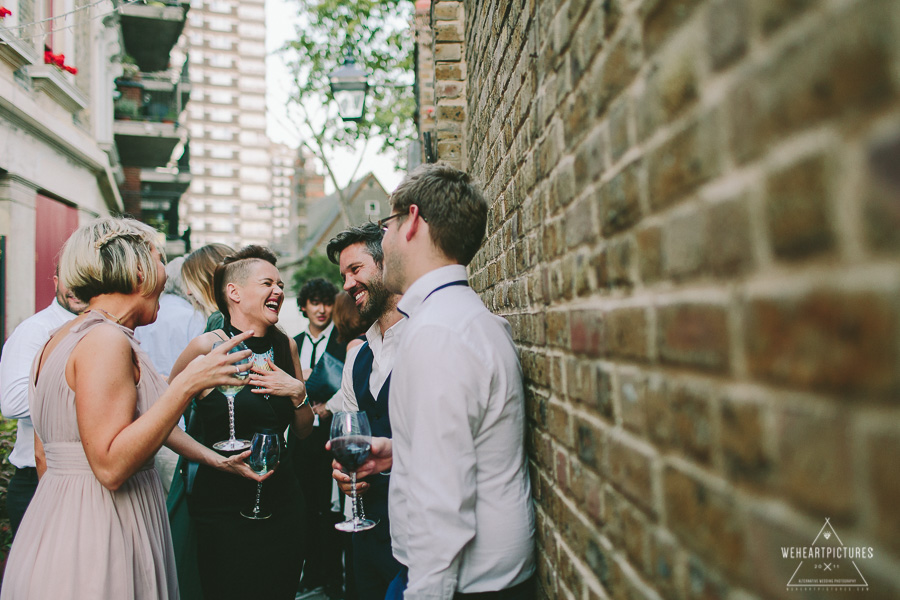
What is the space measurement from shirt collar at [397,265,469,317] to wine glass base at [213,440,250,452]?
145cm

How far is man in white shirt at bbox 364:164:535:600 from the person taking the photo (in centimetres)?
151

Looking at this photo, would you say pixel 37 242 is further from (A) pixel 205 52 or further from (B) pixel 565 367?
(A) pixel 205 52

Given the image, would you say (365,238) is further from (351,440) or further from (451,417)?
(451,417)

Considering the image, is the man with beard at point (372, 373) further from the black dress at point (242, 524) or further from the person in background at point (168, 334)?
the person in background at point (168, 334)

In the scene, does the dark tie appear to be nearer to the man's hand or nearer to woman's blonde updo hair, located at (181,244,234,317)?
woman's blonde updo hair, located at (181,244,234,317)

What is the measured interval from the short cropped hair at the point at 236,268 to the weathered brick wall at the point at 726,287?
2395mm

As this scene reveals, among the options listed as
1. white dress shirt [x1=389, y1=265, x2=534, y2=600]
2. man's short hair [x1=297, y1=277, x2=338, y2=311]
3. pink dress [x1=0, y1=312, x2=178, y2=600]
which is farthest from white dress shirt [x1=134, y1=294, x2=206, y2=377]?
white dress shirt [x1=389, y1=265, x2=534, y2=600]

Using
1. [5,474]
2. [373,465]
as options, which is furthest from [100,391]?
[5,474]

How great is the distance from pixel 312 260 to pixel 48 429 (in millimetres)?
37488

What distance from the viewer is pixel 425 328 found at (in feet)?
5.26

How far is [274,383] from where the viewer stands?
302 cm

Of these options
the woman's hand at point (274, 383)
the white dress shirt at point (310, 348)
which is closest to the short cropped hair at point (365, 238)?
the woman's hand at point (274, 383)

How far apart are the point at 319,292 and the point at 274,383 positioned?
2.88m

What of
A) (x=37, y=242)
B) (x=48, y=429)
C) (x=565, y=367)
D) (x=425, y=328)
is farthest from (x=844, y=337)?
(x=37, y=242)
